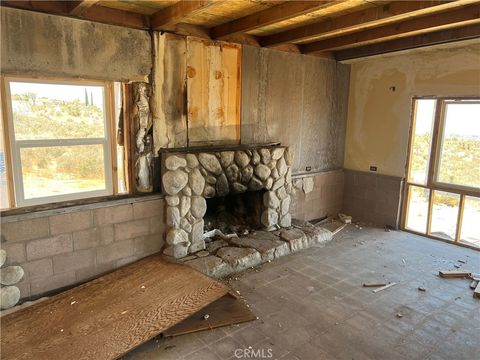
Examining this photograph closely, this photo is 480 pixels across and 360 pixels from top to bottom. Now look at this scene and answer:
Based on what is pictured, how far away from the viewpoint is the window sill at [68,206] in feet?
9.61

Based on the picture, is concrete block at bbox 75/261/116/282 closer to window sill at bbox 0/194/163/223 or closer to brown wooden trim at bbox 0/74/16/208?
window sill at bbox 0/194/163/223

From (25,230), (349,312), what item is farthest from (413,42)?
(25,230)

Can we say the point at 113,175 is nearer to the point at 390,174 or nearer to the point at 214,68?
the point at 214,68

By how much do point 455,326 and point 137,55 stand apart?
392 centimetres

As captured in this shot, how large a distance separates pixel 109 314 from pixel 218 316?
91cm

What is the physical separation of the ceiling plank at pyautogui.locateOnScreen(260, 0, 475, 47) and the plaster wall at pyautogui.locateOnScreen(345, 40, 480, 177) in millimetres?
1373

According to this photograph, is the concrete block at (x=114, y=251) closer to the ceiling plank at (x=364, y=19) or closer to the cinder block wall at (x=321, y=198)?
the cinder block wall at (x=321, y=198)

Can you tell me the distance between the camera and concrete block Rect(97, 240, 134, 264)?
3.42 meters

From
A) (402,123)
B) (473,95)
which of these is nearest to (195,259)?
(402,123)

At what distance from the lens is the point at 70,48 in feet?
10.0

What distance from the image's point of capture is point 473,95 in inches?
170

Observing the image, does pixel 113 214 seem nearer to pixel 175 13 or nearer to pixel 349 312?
pixel 175 13

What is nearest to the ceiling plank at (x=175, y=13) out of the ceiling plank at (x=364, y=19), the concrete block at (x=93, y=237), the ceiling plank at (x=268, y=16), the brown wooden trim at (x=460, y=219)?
the ceiling plank at (x=268, y=16)

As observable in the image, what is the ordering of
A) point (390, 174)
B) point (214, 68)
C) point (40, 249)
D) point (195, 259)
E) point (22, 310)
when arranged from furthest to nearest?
point (390, 174), point (214, 68), point (195, 259), point (40, 249), point (22, 310)
